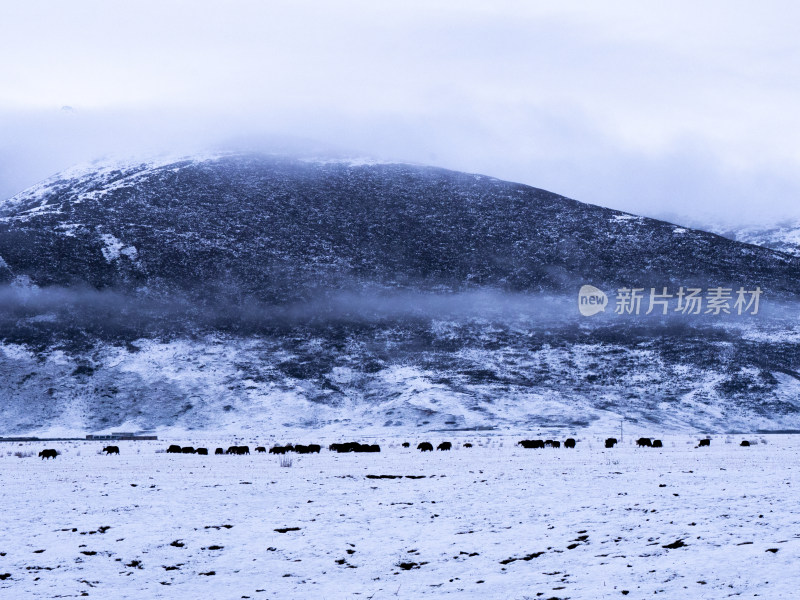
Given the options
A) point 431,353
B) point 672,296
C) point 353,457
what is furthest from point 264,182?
point 353,457

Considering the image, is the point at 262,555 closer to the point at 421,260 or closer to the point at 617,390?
the point at 617,390

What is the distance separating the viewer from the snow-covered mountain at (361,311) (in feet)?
297

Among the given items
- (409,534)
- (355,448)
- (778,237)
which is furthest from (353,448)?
(778,237)

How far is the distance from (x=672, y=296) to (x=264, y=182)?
78.2 metres

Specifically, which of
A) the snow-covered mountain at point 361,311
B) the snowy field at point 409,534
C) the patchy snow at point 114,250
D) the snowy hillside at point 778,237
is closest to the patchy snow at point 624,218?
the snow-covered mountain at point 361,311

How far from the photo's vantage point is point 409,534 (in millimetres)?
18219

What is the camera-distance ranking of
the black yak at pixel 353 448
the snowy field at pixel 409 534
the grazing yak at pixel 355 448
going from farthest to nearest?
the black yak at pixel 353 448 → the grazing yak at pixel 355 448 → the snowy field at pixel 409 534

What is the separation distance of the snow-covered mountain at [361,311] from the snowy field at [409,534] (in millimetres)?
56943

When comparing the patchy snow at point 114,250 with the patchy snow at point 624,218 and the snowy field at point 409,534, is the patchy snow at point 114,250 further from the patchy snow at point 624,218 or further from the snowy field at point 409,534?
the snowy field at point 409,534

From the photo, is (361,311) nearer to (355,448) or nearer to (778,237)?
(355,448)

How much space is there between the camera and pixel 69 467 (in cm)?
3256

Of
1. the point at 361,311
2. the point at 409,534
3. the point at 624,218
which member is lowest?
the point at 361,311

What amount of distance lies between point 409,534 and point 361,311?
326ft

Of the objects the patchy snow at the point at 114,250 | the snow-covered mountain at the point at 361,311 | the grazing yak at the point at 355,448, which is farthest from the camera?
the patchy snow at the point at 114,250
